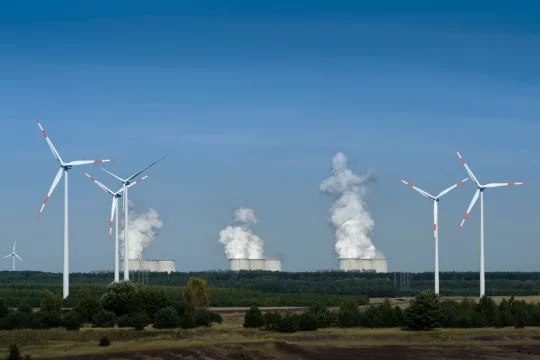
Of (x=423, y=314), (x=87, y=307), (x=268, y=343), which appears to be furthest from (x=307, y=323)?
(x=87, y=307)

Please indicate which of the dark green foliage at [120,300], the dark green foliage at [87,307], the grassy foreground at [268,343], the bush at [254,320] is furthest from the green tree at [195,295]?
the dark green foliage at [87,307]

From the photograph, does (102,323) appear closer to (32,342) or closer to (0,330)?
(0,330)

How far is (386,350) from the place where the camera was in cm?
10825

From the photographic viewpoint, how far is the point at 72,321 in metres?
115

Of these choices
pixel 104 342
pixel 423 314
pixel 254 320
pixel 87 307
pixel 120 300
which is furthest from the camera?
pixel 120 300

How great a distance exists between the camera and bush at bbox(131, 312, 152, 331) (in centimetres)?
11588

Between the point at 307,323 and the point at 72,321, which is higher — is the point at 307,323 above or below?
below

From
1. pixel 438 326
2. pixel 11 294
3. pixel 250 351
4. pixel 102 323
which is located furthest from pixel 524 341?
pixel 11 294

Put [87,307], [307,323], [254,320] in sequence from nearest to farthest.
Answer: [307,323], [254,320], [87,307]

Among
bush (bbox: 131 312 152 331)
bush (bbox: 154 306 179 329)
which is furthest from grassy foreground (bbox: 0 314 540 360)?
bush (bbox: 154 306 179 329)

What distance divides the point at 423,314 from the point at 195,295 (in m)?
28.6

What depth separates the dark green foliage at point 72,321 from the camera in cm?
11444

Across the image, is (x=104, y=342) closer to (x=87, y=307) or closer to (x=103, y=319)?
(x=103, y=319)

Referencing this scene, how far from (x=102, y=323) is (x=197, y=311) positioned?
11322 millimetres
